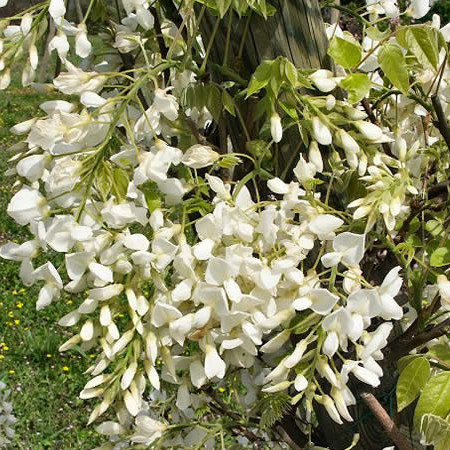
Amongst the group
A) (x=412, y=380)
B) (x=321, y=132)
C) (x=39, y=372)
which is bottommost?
(x=39, y=372)

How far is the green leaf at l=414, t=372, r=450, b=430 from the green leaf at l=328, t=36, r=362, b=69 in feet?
1.35

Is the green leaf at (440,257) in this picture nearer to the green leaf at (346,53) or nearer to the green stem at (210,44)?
the green leaf at (346,53)

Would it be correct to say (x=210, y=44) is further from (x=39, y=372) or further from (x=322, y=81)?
(x=39, y=372)

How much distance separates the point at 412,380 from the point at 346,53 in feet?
1.39

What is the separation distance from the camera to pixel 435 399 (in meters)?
0.95

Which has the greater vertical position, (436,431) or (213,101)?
(213,101)

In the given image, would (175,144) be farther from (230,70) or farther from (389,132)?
(389,132)

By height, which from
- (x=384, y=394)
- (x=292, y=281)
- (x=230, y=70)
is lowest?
(x=384, y=394)

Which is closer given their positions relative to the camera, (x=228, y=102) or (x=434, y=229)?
(x=228, y=102)

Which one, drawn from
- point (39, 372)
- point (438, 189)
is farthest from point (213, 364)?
point (39, 372)

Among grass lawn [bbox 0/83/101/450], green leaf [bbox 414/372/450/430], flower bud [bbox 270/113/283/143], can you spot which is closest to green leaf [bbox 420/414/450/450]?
green leaf [bbox 414/372/450/430]

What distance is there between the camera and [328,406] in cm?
98

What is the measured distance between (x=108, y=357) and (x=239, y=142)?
0.38m

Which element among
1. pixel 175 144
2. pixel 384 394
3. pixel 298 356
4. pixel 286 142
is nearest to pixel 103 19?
pixel 175 144
